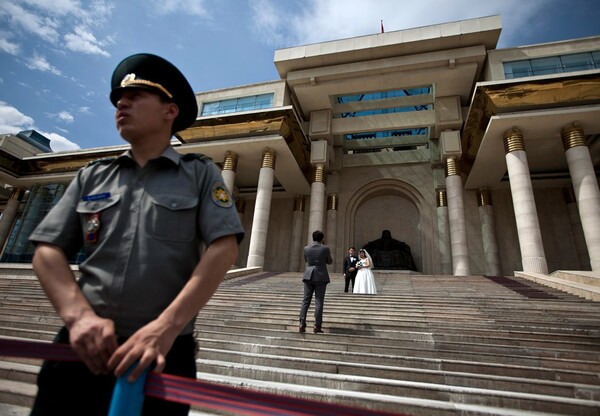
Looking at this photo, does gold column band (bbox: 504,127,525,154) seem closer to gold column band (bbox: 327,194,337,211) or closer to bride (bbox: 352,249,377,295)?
bride (bbox: 352,249,377,295)

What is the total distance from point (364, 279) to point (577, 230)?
1409 cm

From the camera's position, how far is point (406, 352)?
3738 millimetres

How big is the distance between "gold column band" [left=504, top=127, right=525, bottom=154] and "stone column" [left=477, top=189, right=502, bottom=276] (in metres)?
4.80

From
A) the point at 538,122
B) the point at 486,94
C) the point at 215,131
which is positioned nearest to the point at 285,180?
the point at 215,131

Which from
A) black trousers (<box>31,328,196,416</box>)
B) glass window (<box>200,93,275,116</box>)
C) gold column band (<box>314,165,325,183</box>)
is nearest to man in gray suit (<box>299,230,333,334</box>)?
black trousers (<box>31,328,196,416</box>)

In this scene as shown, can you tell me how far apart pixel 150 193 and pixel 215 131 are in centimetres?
1513

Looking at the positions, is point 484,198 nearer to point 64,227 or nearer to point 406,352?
point 406,352

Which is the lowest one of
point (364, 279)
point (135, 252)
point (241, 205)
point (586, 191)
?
point (135, 252)

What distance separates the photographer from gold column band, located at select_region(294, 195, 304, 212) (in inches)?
741

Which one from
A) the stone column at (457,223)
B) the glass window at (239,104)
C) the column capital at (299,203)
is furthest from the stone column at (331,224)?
the glass window at (239,104)

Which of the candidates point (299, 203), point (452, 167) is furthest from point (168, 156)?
point (299, 203)

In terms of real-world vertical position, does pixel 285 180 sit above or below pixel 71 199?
above

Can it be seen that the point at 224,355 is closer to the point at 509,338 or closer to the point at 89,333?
the point at 89,333

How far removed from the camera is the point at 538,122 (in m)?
11.6
